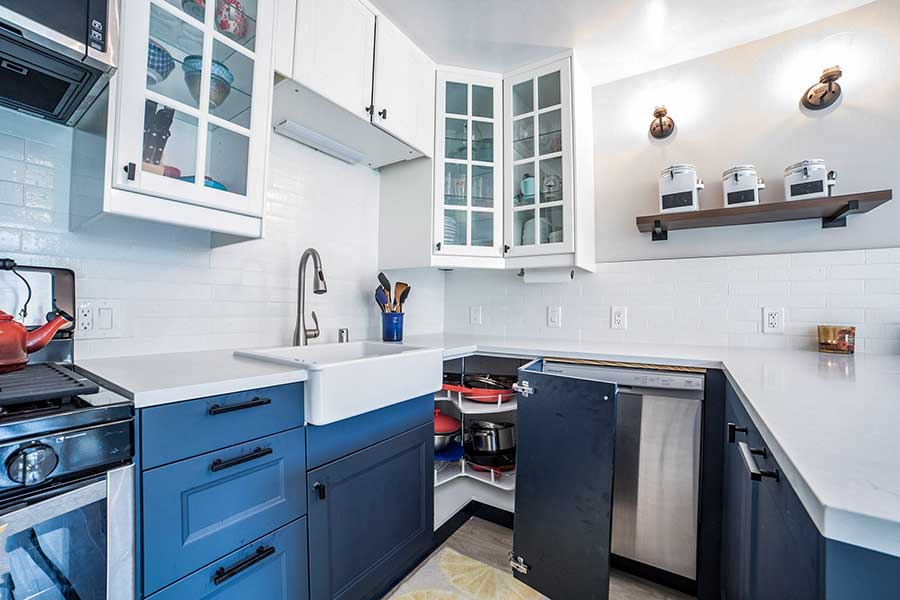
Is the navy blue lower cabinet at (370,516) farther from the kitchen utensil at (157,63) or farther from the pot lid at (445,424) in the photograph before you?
the kitchen utensil at (157,63)

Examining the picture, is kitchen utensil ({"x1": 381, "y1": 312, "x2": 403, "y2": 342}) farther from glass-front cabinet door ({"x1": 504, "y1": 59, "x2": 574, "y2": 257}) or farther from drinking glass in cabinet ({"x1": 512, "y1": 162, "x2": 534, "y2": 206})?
drinking glass in cabinet ({"x1": 512, "y1": 162, "x2": 534, "y2": 206})

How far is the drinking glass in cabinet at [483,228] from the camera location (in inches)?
85.4

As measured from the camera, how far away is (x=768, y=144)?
1.87 meters

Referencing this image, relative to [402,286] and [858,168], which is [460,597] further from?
[858,168]

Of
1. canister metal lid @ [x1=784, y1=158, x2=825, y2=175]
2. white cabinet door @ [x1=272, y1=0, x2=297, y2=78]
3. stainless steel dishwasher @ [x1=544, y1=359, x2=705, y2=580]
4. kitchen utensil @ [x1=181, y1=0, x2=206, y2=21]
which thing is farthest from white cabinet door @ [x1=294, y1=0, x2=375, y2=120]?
canister metal lid @ [x1=784, y1=158, x2=825, y2=175]

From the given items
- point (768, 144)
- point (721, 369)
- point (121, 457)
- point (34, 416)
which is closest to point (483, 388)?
point (721, 369)

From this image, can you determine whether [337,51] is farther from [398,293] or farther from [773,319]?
[773,319]

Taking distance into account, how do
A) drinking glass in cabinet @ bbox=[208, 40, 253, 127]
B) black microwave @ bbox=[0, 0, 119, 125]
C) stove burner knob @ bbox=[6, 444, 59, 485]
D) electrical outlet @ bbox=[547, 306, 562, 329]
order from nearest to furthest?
stove burner knob @ bbox=[6, 444, 59, 485], black microwave @ bbox=[0, 0, 119, 125], drinking glass in cabinet @ bbox=[208, 40, 253, 127], electrical outlet @ bbox=[547, 306, 562, 329]

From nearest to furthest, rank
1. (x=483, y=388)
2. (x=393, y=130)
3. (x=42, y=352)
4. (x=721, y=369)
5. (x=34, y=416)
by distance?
(x=34, y=416) < (x=42, y=352) < (x=721, y=369) < (x=393, y=130) < (x=483, y=388)

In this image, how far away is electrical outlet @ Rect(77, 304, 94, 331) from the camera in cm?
124

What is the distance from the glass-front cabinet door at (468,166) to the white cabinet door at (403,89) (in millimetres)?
94

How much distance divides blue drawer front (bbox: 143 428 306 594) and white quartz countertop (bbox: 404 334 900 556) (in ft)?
3.66

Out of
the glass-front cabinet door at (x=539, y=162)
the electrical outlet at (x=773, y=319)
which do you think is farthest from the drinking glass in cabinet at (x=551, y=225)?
the electrical outlet at (x=773, y=319)

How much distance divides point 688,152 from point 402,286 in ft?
5.42
